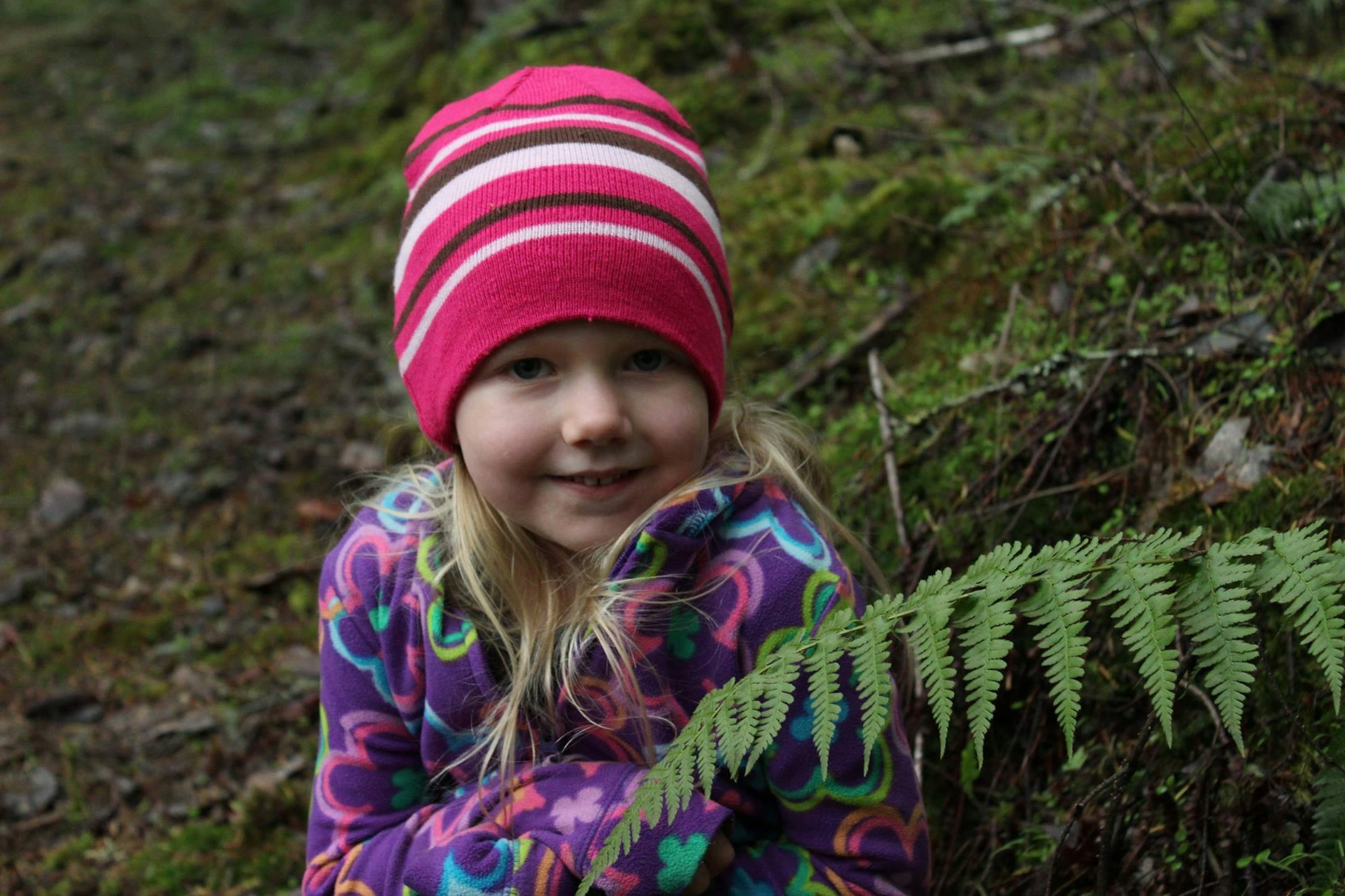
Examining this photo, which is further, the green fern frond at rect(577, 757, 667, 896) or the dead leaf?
the dead leaf

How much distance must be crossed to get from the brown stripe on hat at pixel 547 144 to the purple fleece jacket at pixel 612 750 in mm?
733

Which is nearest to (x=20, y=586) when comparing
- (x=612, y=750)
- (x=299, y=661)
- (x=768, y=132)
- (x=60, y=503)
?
(x=60, y=503)

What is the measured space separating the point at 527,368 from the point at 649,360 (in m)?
0.25

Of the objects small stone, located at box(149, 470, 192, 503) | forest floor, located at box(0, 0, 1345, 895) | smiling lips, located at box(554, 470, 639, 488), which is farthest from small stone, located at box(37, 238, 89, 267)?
smiling lips, located at box(554, 470, 639, 488)

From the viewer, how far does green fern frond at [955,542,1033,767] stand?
5.35 feet

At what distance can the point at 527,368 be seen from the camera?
2246 millimetres

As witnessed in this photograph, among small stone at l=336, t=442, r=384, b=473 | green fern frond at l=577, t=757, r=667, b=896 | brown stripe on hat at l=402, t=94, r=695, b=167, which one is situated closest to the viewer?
green fern frond at l=577, t=757, r=667, b=896

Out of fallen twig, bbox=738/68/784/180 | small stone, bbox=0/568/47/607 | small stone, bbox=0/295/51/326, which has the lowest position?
small stone, bbox=0/295/51/326

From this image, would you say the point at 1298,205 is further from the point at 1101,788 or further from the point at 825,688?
the point at 825,688

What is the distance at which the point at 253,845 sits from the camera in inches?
134

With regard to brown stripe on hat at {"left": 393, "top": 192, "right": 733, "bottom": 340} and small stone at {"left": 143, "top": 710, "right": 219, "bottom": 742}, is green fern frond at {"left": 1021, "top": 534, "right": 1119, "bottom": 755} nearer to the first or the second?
brown stripe on hat at {"left": 393, "top": 192, "right": 733, "bottom": 340}

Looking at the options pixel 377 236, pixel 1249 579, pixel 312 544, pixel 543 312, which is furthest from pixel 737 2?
pixel 1249 579

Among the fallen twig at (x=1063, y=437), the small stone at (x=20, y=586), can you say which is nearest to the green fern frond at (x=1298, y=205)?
the fallen twig at (x=1063, y=437)

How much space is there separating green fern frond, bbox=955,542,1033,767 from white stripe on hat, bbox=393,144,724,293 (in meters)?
1.03
